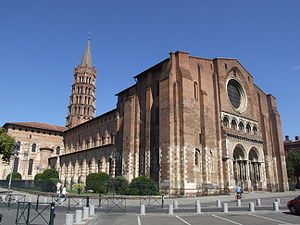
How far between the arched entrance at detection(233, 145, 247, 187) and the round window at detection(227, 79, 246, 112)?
20.4 feet

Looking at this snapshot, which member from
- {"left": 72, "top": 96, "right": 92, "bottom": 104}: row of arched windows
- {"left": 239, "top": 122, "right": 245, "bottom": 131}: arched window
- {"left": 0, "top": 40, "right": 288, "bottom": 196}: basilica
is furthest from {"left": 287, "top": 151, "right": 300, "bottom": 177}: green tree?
{"left": 72, "top": 96, "right": 92, "bottom": 104}: row of arched windows

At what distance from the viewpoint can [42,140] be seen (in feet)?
198

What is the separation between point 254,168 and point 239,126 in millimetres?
6448

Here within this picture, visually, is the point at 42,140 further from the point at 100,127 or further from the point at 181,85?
the point at 181,85

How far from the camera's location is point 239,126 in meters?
36.5

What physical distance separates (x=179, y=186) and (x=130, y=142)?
956 cm

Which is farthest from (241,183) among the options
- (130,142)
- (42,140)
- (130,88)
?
(42,140)

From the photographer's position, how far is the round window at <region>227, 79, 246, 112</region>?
38.1m

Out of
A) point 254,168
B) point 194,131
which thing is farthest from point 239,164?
point 194,131

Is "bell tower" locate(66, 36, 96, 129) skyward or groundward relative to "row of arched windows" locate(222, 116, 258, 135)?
skyward

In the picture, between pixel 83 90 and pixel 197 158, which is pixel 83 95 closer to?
pixel 83 90

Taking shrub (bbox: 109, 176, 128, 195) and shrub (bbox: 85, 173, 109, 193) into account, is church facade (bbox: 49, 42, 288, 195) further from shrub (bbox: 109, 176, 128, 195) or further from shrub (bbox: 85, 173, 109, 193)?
shrub (bbox: 85, 173, 109, 193)

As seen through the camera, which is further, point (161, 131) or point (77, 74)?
point (77, 74)

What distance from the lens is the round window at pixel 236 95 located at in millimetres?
38094
